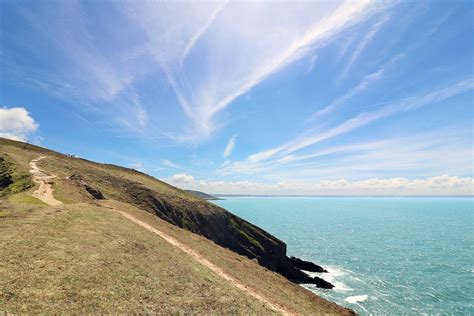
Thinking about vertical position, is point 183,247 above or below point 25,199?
below

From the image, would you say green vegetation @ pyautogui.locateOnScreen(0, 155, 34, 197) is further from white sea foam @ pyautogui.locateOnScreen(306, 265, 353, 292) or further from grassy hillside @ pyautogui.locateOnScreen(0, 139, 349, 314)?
white sea foam @ pyautogui.locateOnScreen(306, 265, 353, 292)

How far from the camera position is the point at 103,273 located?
2220 cm

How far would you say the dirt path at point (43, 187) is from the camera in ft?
139

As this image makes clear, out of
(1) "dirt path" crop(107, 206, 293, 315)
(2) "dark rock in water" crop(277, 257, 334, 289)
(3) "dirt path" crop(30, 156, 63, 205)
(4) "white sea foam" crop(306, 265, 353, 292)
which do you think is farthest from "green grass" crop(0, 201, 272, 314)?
(4) "white sea foam" crop(306, 265, 353, 292)

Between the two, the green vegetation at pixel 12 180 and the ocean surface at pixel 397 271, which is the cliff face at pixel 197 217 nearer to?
the green vegetation at pixel 12 180

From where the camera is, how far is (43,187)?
50062 millimetres

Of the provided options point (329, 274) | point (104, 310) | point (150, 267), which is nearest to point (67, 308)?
point (104, 310)

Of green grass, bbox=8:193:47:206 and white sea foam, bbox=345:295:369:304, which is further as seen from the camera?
white sea foam, bbox=345:295:369:304

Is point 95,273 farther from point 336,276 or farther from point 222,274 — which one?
point 336,276

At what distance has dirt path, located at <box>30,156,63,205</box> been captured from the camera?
42300 millimetres

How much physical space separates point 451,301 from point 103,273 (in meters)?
73.0

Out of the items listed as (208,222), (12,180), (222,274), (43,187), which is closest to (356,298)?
(208,222)

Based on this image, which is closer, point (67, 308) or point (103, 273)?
point (67, 308)

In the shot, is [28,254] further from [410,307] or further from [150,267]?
[410,307]
